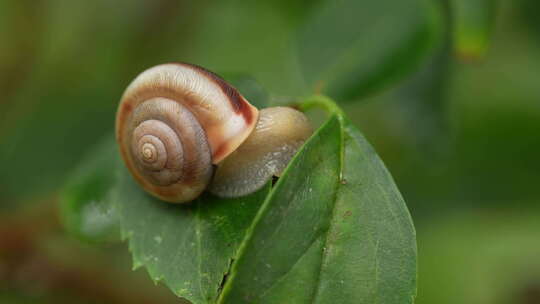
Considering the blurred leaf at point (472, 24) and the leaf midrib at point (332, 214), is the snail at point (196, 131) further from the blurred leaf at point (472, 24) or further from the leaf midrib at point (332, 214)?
the blurred leaf at point (472, 24)

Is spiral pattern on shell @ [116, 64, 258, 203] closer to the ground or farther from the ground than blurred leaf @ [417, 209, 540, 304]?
farther from the ground

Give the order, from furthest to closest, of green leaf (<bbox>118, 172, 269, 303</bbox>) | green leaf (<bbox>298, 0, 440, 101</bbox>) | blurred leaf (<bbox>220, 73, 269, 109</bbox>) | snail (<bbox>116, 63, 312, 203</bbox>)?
green leaf (<bbox>298, 0, 440, 101</bbox>) < blurred leaf (<bbox>220, 73, 269, 109</bbox>) < snail (<bbox>116, 63, 312, 203</bbox>) < green leaf (<bbox>118, 172, 269, 303</bbox>)

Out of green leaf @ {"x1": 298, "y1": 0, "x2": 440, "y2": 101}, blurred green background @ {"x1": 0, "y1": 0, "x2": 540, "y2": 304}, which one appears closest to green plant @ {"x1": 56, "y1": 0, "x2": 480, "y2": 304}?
green leaf @ {"x1": 298, "y1": 0, "x2": 440, "y2": 101}

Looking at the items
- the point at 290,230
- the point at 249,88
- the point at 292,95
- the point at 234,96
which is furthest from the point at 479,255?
the point at 290,230

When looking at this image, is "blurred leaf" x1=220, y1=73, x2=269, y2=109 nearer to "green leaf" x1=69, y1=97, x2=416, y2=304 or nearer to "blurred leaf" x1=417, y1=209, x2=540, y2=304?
"green leaf" x1=69, y1=97, x2=416, y2=304

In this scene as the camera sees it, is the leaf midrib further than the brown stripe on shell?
No

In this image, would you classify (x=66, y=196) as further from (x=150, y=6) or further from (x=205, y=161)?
(x=150, y=6)

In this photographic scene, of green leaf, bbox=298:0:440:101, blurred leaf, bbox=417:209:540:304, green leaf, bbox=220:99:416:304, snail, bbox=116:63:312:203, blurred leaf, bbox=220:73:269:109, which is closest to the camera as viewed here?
green leaf, bbox=220:99:416:304

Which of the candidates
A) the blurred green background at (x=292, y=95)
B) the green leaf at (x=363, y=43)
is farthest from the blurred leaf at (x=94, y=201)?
the green leaf at (x=363, y=43)

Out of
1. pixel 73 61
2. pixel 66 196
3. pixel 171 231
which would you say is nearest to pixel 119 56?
pixel 73 61
